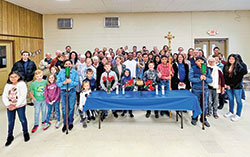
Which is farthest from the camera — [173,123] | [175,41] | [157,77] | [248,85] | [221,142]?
[175,41]

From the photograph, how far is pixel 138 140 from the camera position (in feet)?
10.4

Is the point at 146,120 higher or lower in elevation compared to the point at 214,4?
lower

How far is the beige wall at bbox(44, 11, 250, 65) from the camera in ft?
28.9

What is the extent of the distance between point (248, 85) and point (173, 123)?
491 centimetres

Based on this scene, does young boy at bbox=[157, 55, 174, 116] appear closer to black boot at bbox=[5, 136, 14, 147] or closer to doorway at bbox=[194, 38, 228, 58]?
black boot at bbox=[5, 136, 14, 147]

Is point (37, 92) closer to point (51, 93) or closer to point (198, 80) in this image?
point (51, 93)

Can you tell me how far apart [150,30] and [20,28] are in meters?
5.69

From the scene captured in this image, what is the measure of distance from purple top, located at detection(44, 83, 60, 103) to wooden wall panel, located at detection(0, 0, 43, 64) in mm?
4512

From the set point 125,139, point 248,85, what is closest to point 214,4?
point 248,85

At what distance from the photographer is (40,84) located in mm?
3598

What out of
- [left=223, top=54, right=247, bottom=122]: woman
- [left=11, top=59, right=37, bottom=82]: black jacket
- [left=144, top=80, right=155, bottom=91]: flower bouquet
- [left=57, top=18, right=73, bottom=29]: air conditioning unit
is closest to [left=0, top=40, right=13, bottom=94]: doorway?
[left=57, top=18, right=73, bottom=29]: air conditioning unit

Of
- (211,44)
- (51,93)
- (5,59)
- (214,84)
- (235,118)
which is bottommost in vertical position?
(235,118)

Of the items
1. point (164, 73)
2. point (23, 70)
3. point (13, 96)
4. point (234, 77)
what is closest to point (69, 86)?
point (13, 96)

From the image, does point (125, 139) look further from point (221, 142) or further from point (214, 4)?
point (214, 4)
